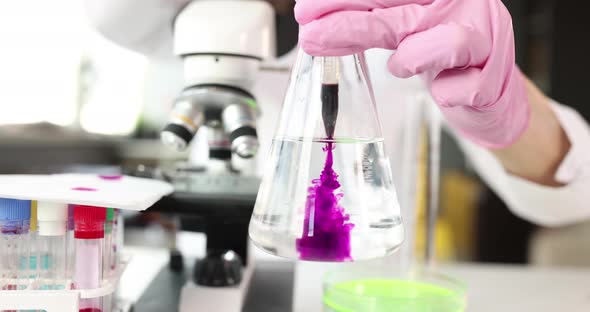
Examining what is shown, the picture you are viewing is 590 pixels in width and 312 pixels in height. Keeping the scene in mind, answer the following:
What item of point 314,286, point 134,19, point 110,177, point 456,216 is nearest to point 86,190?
point 110,177

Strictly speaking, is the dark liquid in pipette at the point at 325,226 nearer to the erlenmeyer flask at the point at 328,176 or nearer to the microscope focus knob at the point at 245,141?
the erlenmeyer flask at the point at 328,176

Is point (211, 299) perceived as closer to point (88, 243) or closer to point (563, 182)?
point (88, 243)

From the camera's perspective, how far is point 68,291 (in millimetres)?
539

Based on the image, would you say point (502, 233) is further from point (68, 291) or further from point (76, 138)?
point (68, 291)

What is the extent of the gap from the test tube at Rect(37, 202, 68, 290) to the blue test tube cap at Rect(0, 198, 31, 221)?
0.06 feet

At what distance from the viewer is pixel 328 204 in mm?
544

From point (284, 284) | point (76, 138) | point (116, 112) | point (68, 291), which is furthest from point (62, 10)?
point (68, 291)

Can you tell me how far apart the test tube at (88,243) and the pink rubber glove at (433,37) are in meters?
0.28

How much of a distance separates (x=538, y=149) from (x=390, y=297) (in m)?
0.57

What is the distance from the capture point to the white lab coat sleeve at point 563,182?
3.55 ft

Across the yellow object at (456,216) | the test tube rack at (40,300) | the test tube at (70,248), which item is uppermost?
the test tube at (70,248)

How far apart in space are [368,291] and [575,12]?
2278 millimetres

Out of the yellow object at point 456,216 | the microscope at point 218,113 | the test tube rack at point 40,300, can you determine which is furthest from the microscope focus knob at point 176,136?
the yellow object at point 456,216

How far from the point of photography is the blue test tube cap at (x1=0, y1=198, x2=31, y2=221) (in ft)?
1.80
